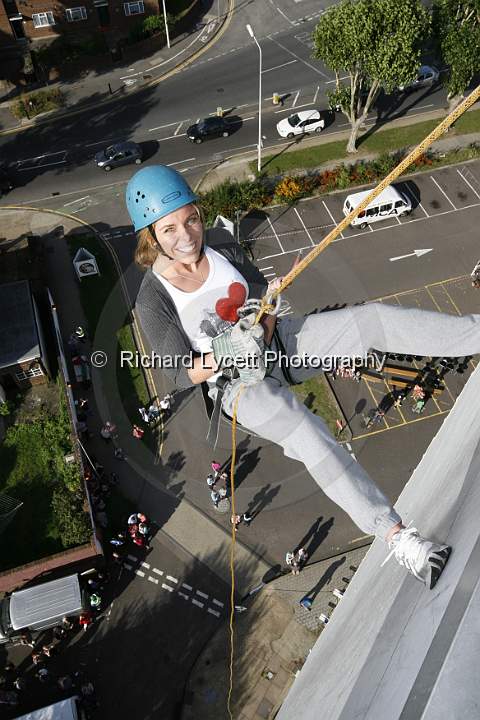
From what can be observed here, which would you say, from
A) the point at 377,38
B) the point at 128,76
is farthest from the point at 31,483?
the point at 128,76

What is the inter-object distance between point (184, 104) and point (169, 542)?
35.0 m

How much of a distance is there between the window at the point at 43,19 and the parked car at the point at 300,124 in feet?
79.1

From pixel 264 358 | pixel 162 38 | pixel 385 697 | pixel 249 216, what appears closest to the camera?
pixel 385 697

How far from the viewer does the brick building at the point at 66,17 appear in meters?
45.4

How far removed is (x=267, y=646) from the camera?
21.6 m

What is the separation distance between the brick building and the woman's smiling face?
46.4 meters

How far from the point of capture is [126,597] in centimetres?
2283

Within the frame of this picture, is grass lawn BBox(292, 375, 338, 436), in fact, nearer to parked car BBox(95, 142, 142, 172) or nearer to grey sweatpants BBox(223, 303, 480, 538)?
grey sweatpants BBox(223, 303, 480, 538)

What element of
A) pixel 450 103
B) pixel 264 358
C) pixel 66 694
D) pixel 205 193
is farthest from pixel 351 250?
pixel 66 694

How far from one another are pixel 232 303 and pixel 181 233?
207 centimetres

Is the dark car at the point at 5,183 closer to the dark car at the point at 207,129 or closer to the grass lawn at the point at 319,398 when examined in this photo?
the dark car at the point at 207,129

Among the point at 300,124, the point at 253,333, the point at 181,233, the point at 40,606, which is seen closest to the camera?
the point at 253,333

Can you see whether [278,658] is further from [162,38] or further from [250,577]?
[162,38]

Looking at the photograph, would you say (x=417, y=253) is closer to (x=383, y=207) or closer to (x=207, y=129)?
(x=383, y=207)
